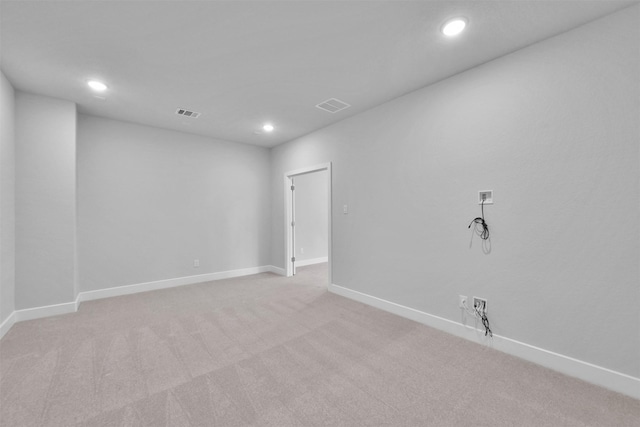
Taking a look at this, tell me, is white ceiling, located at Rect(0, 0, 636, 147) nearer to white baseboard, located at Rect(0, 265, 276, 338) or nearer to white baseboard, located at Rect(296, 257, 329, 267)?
white baseboard, located at Rect(0, 265, 276, 338)

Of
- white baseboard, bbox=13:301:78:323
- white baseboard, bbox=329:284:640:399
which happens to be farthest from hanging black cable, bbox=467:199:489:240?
white baseboard, bbox=13:301:78:323

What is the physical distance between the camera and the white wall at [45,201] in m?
3.08

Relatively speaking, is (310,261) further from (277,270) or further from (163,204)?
(163,204)

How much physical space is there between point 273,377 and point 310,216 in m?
4.66

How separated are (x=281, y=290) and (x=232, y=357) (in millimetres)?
2022

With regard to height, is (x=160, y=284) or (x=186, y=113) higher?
(x=186, y=113)

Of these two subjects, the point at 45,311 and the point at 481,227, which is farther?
the point at 45,311

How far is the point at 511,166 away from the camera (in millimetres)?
2346

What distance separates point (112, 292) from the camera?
401 cm

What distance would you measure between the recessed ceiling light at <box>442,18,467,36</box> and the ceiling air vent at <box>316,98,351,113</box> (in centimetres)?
149

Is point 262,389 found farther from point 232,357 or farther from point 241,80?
point 241,80

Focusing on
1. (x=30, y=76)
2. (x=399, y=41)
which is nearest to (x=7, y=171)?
(x=30, y=76)

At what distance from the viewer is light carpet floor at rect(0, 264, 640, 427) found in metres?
1.63

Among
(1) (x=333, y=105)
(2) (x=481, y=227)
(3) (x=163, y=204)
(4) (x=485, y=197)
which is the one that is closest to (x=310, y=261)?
(3) (x=163, y=204)
